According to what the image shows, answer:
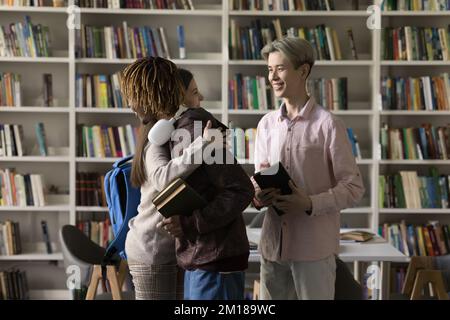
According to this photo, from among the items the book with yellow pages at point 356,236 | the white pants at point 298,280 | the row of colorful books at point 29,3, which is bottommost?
the book with yellow pages at point 356,236

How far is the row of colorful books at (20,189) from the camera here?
5145 mm

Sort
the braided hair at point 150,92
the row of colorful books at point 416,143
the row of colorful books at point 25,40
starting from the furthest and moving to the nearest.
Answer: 1. the row of colorful books at point 416,143
2. the row of colorful books at point 25,40
3. the braided hair at point 150,92

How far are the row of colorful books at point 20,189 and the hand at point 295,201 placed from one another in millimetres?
3182

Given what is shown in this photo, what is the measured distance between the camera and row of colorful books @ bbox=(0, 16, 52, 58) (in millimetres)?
5094

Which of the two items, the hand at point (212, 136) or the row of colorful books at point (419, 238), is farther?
the row of colorful books at point (419, 238)

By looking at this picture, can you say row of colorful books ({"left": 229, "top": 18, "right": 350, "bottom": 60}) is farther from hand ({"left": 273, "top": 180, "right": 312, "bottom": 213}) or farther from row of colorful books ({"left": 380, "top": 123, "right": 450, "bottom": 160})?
hand ({"left": 273, "top": 180, "right": 312, "bottom": 213})

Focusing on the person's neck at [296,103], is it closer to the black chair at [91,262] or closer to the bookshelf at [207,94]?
the black chair at [91,262]

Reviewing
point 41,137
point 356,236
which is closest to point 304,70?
point 356,236

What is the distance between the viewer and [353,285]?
272cm

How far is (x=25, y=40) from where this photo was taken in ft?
16.8

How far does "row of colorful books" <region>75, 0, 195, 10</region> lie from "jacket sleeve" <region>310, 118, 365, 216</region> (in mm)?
2937

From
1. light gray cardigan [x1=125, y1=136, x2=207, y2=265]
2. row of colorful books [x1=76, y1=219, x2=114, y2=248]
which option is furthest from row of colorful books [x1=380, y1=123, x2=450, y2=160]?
light gray cardigan [x1=125, y1=136, x2=207, y2=265]

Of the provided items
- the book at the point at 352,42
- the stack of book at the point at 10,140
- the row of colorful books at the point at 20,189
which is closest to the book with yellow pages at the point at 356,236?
the book at the point at 352,42

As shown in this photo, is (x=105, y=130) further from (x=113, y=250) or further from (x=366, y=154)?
(x=113, y=250)
